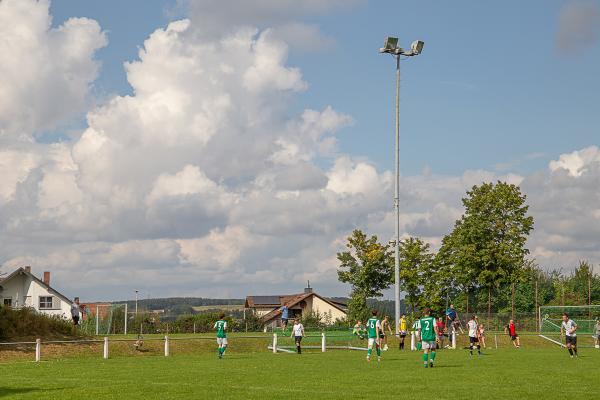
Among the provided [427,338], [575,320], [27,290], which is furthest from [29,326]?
[27,290]

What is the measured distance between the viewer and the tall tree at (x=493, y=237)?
66.1 metres

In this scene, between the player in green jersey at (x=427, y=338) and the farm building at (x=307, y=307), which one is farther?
the farm building at (x=307, y=307)

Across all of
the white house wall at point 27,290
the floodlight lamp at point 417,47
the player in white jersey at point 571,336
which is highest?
the floodlight lamp at point 417,47

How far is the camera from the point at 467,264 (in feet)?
219

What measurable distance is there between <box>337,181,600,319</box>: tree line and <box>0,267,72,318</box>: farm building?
106 ft

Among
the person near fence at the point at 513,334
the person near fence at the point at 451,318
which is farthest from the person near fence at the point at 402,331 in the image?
the person near fence at the point at 513,334

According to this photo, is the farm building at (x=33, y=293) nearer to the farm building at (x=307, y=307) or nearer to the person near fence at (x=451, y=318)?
→ the farm building at (x=307, y=307)

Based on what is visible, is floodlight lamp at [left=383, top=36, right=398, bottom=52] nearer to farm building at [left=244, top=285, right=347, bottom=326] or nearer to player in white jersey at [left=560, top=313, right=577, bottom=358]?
player in white jersey at [left=560, top=313, right=577, bottom=358]

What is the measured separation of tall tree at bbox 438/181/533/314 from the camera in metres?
66.1

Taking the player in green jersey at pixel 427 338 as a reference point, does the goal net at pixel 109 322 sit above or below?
below

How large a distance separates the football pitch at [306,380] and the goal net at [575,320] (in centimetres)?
2957

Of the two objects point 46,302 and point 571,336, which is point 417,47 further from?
point 46,302

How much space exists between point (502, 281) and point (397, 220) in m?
18.5

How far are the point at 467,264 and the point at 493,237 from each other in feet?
9.70
